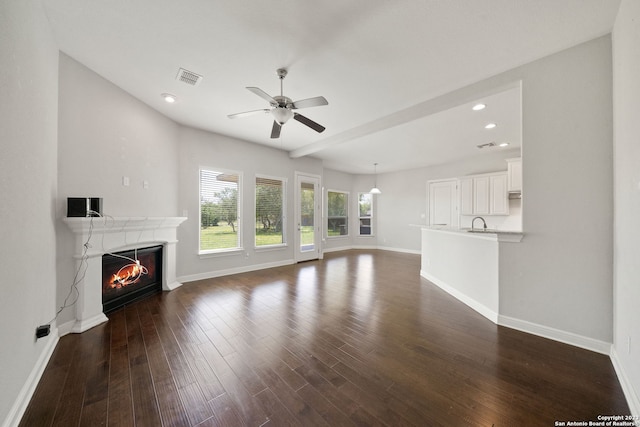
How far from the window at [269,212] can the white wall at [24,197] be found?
3358 millimetres

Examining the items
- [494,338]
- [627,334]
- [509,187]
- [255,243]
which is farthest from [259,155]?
[509,187]

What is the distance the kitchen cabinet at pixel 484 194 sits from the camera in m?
5.59

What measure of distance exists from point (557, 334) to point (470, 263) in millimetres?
1078

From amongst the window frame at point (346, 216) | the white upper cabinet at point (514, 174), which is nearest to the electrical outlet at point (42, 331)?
the window frame at point (346, 216)

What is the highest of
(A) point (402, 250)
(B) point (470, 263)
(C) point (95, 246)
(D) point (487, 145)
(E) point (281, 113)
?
(D) point (487, 145)

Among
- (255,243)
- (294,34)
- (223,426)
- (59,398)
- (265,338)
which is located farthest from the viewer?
(255,243)

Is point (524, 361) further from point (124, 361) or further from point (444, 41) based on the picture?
point (124, 361)

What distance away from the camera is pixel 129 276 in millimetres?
3248

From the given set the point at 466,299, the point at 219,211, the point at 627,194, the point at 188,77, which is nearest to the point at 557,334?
the point at 466,299

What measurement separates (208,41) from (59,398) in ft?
10.1

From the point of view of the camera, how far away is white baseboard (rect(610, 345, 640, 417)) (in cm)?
140

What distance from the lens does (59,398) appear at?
1.54m

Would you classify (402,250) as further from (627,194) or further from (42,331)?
(42,331)

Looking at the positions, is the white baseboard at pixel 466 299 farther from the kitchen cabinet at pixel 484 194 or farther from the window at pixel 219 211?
the window at pixel 219 211
